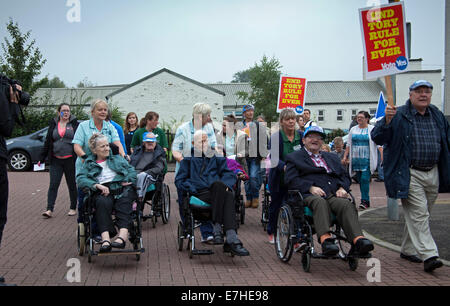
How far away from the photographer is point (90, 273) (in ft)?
19.7

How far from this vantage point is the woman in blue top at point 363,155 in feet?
36.3

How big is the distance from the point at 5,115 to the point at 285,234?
356 centimetres

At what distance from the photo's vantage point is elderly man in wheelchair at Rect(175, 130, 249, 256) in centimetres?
667

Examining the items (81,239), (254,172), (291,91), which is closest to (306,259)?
(81,239)

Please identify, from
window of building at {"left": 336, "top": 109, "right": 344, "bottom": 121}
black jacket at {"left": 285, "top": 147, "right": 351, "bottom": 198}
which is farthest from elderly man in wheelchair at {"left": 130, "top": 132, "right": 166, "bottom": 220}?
window of building at {"left": 336, "top": 109, "right": 344, "bottom": 121}

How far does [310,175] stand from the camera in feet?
21.4

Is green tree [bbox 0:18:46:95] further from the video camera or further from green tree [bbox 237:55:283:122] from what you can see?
green tree [bbox 237:55:283:122]

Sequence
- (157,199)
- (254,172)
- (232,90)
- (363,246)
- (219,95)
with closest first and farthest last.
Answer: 1. (363,246)
2. (157,199)
3. (254,172)
4. (219,95)
5. (232,90)

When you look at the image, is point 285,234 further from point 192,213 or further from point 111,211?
point 111,211

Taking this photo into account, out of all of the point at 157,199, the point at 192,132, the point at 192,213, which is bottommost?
the point at 157,199

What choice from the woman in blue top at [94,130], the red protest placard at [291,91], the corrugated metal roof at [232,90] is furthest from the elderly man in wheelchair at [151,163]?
the corrugated metal roof at [232,90]

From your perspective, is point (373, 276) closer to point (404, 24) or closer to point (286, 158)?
point (286, 158)

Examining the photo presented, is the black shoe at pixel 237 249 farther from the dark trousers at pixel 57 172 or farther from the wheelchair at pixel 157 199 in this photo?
the dark trousers at pixel 57 172
